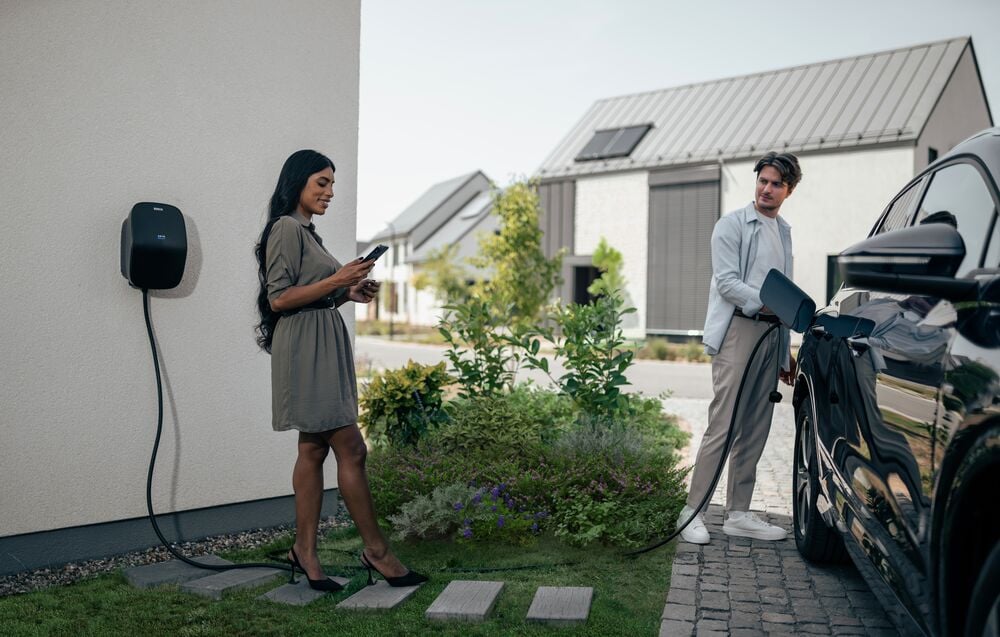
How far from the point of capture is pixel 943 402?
2025 mm

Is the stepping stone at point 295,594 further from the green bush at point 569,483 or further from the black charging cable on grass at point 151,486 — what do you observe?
the green bush at point 569,483

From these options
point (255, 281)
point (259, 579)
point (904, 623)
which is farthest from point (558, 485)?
point (904, 623)

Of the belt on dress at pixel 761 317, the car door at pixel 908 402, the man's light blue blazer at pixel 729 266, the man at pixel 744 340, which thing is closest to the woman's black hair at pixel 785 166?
the man at pixel 744 340

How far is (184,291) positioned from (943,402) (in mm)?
4145

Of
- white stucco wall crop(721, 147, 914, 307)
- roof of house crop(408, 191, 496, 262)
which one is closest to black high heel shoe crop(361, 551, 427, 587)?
white stucco wall crop(721, 147, 914, 307)

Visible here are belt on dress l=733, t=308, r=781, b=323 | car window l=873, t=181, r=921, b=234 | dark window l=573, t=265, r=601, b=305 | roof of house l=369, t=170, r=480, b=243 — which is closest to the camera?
car window l=873, t=181, r=921, b=234

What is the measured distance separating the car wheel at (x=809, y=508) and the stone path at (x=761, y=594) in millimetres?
88

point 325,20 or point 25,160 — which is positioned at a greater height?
point 325,20

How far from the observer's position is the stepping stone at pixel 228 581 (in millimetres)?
3995

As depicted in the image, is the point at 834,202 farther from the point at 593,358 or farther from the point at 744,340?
the point at 744,340

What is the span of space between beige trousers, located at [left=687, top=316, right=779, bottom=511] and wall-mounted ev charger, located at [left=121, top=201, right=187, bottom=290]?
3.16 meters

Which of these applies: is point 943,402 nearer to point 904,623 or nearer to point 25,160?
point 904,623

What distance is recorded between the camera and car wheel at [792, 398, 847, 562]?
4.17 meters

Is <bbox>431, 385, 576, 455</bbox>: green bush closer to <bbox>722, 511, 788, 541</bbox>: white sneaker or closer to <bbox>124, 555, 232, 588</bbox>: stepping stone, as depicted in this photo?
<bbox>722, 511, 788, 541</bbox>: white sneaker
